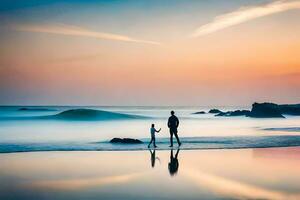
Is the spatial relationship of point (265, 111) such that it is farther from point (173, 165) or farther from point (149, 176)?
point (149, 176)

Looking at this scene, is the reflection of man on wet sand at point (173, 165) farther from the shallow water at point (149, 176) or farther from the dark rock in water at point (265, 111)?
the dark rock in water at point (265, 111)

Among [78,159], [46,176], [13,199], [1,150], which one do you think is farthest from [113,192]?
[1,150]

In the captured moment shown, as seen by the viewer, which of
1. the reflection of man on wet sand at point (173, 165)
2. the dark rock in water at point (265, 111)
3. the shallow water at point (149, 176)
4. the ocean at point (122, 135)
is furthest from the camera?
the dark rock in water at point (265, 111)

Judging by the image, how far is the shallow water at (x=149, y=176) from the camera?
10.1m

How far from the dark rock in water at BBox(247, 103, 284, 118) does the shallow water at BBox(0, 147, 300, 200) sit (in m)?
74.1

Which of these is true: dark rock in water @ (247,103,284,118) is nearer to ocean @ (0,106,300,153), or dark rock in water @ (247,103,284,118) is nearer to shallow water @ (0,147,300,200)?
ocean @ (0,106,300,153)

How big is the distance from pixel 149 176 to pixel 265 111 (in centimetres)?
8325

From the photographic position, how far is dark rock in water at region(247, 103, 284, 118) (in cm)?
9044

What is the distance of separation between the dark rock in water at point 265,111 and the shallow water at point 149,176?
7413 cm

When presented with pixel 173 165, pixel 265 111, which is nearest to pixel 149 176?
pixel 173 165

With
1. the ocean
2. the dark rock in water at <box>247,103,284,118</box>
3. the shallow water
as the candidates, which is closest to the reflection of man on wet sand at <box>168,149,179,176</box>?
the shallow water

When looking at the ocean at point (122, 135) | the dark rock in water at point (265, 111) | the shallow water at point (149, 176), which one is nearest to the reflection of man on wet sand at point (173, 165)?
the shallow water at point (149, 176)

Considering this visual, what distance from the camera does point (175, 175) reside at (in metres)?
12.8

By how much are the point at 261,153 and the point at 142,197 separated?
10.7 metres
